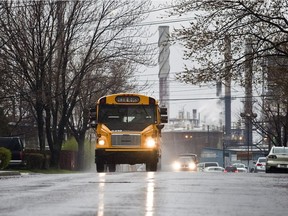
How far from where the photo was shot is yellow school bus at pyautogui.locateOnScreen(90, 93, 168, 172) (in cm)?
3203

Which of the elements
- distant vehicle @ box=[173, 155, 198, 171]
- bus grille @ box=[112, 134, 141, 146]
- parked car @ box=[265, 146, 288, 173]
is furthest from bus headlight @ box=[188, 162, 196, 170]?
bus grille @ box=[112, 134, 141, 146]

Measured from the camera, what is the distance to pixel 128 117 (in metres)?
32.0

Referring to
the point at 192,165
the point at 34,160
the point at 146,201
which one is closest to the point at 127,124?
the point at 34,160

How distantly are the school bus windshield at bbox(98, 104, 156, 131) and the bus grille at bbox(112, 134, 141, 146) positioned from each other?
0.95ft

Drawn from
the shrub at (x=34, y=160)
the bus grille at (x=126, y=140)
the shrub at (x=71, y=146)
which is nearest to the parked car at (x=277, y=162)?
→ the bus grille at (x=126, y=140)

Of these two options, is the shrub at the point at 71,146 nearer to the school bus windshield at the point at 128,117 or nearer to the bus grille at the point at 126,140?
the bus grille at the point at 126,140

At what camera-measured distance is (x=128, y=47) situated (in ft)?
161

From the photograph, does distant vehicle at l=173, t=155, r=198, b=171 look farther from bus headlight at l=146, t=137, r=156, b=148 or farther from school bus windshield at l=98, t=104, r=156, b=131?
school bus windshield at l=98, t=104, r=156, b=131

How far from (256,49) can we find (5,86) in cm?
1677

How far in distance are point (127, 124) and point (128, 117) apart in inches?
11.5

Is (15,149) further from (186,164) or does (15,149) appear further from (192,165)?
(186,164)

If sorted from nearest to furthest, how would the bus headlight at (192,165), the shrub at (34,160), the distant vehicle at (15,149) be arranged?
1. the distant vehicle at (15,149)
2. the shrub at (34,160)
3. the bus headlight at (192,165)

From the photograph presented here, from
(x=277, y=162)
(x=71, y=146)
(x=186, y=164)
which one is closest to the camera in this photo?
(x=277, y=162)

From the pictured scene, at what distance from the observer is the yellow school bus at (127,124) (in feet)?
105
